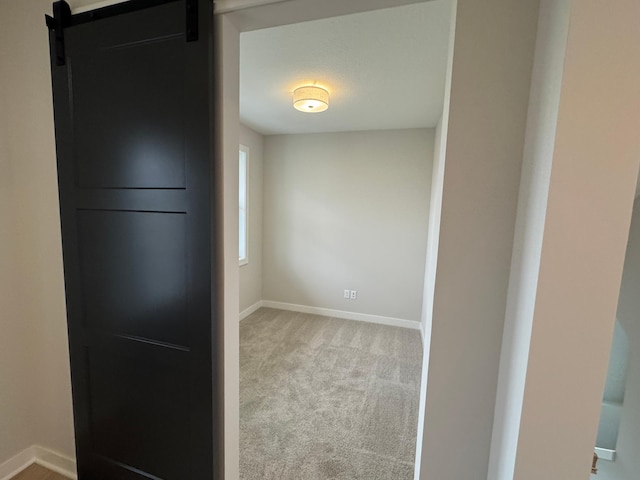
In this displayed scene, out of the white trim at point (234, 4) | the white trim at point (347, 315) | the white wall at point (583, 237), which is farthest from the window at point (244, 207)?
the white wall at point (583, 237)

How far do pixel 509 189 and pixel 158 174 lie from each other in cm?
127

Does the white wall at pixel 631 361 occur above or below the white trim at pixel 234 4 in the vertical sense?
below

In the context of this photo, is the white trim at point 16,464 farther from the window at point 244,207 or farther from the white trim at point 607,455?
the white trim at point 607,455

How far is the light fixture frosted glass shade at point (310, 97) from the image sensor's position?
7.41 ft

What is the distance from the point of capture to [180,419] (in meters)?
1.21

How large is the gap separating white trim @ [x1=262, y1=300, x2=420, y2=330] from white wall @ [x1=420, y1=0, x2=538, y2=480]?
2899 mm

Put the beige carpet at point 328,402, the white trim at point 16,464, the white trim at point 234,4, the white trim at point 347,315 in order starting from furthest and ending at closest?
the white trim at point 347,315 → the beige carpet at point 328,402 → the white trim at point 16,464 → the white trim at point 234,4

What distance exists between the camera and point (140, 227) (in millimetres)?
1176

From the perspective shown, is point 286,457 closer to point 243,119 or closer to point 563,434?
point 563,434

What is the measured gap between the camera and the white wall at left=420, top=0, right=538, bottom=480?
0.80 metres

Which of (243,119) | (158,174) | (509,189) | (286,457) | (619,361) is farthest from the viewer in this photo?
(243,119)

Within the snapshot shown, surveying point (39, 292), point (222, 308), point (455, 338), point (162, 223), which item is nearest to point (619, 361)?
point (455, 338)

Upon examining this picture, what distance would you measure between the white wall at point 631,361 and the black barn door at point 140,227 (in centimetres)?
214

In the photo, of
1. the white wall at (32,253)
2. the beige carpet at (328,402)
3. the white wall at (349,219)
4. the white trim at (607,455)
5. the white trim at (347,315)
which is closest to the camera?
the white wall at (32,253)
